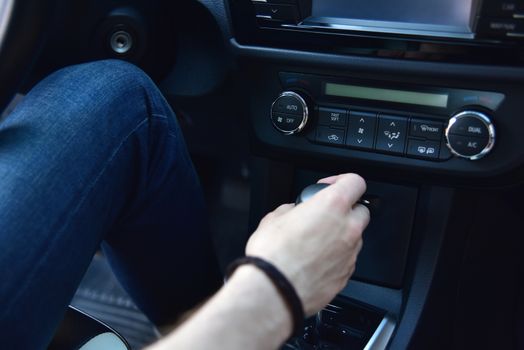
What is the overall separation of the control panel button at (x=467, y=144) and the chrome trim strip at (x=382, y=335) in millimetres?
237

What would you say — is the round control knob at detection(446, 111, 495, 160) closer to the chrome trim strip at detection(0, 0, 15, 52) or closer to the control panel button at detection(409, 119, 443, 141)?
the control panel button at detection(409, 119, 443, 141)

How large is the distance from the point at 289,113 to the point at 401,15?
177 millimetres

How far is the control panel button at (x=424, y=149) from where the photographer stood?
0.69m

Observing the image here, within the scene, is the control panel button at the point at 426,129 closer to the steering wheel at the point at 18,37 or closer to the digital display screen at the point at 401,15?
the digital display screen at the point at 401,15

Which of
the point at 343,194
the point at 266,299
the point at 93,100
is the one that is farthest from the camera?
the point at 93,100

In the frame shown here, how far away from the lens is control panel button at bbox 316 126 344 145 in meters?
0.73

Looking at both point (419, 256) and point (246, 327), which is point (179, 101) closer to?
point (419, 256)

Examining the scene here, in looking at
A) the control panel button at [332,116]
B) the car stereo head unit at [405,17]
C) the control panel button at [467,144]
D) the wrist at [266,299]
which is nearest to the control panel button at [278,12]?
the car stereo head unit at [405,17]

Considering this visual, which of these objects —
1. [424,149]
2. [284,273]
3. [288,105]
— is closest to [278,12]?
[288,105]

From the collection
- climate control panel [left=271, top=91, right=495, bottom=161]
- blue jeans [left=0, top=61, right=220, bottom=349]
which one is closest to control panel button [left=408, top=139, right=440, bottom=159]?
climate control panel [left=271, top=91, right=495, bottom=161]

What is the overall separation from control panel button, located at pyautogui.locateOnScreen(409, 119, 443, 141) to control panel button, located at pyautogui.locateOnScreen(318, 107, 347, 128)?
0.08 m

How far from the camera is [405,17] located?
0.63 m

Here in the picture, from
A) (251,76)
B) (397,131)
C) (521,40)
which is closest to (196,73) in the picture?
(251,76)

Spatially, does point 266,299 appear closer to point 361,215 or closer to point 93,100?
point 361,215
